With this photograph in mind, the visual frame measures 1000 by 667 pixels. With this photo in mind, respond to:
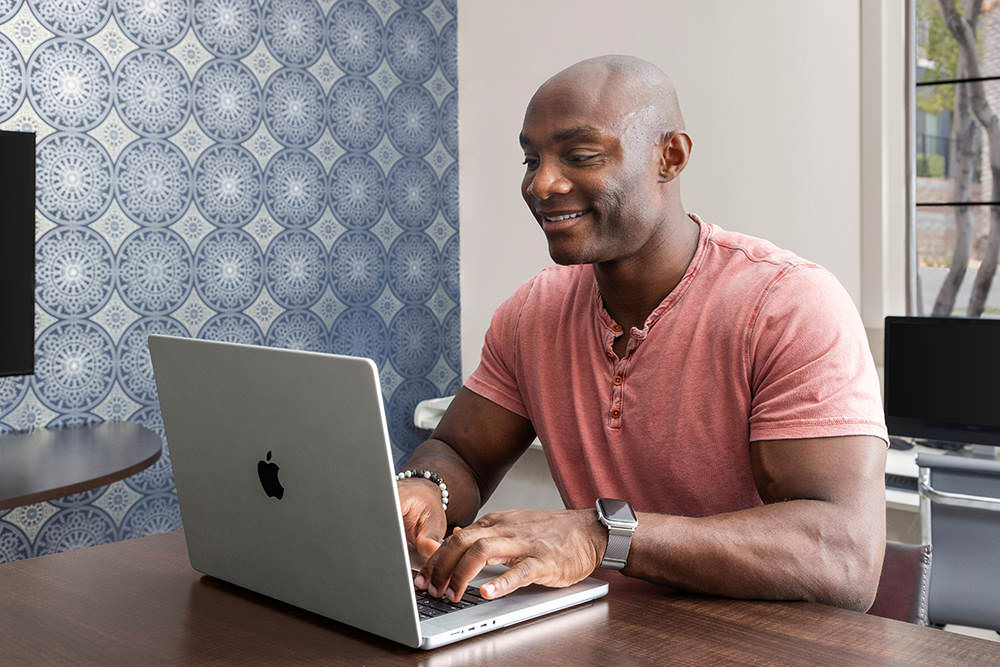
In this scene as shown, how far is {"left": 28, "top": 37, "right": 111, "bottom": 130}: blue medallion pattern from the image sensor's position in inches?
92.4

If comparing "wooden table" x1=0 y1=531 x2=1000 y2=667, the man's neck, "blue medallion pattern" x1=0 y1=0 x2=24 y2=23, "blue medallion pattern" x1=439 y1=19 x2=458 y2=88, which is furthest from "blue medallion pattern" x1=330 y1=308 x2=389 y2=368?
"wooden table" x1=0 y1=531 x2=1000 y2=667

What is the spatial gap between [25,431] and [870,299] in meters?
2.09

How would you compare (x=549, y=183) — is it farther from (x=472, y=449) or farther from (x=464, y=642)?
(x=464, y=642)

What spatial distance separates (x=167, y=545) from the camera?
129 centimetres

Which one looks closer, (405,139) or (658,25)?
(658,25)

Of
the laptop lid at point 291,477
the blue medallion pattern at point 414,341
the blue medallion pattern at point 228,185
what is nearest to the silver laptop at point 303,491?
the laptop lid at point 291,477

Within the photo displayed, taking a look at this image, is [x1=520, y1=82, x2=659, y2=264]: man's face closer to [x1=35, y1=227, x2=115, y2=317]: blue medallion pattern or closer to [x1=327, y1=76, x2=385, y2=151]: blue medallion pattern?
[x1=35, y1=227, x2=115, y2=317]: blue medallion pattern

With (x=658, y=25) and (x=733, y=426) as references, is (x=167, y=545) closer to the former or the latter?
(x=733, y=426)

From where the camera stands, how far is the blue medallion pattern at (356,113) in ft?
9.74

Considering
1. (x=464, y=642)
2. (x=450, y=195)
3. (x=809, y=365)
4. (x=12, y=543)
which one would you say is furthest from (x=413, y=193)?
(x=464, y=642)

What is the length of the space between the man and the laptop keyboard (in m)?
0.03

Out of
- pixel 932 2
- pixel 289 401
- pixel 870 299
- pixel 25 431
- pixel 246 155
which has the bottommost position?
pixel 25 431

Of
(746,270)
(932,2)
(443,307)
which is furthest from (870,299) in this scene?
(443,307)

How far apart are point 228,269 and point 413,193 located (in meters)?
0.73
